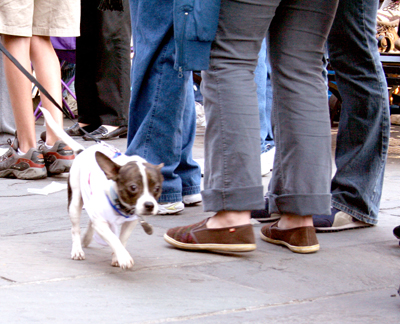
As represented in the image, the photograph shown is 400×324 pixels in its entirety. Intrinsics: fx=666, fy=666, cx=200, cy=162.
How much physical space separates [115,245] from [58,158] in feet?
7.05

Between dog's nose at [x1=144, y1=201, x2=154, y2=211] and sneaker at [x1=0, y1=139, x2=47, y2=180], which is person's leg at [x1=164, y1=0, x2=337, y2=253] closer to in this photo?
dog's nose at [x1=144, y1=201, x2=154, y2=211]

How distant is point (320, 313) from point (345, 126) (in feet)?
4.70

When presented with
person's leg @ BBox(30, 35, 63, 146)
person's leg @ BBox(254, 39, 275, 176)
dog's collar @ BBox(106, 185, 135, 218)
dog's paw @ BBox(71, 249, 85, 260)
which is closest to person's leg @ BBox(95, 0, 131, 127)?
person's leg @ BBox(30, 35, 63, 146)

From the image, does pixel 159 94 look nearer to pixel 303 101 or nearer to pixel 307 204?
pixel 303 101

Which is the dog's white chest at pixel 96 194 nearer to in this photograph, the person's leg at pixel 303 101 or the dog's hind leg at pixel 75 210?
the dog's hind leg at pixel 75 210

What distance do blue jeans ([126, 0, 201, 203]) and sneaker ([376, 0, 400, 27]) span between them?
5.48m

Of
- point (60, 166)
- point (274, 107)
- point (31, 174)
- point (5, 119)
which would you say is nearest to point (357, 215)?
point (274, 107)

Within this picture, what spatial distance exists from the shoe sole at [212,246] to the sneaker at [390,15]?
628cm

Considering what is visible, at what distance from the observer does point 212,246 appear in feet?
8.69

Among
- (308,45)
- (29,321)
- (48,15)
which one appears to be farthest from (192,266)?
(48,15)

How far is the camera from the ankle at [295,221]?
9.09ft

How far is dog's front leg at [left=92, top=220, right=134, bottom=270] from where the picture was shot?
2299 millimetres

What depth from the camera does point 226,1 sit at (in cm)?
249

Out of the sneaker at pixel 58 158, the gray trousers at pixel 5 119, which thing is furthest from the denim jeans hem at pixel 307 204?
the gray trousers at pixel 5 119
